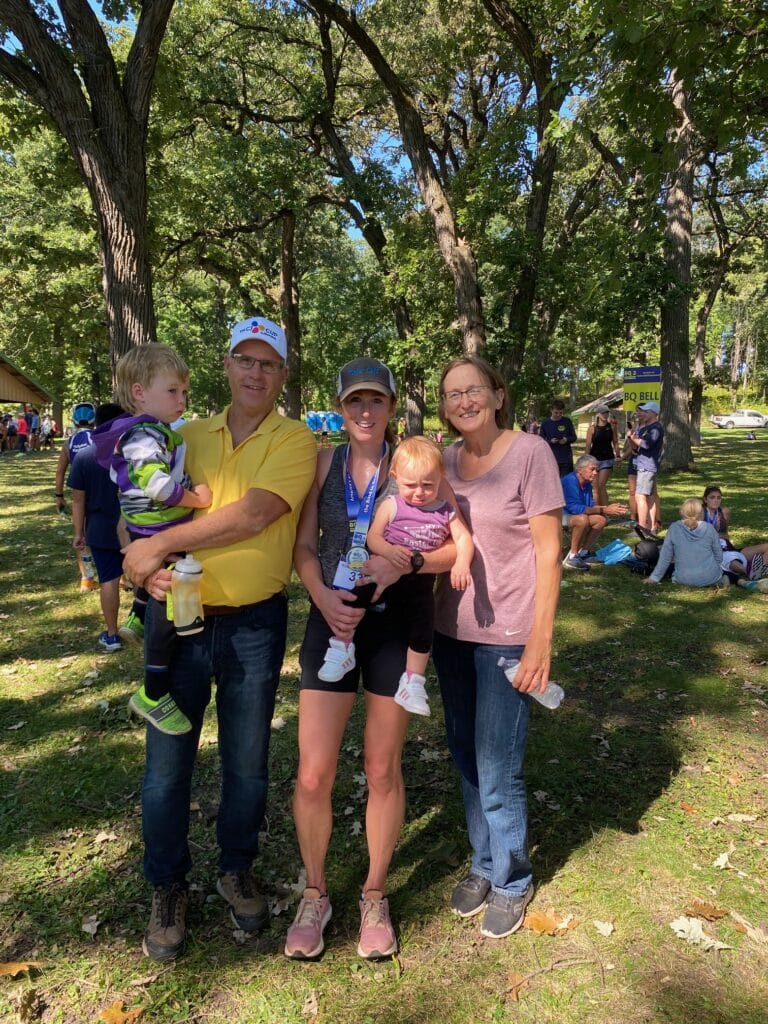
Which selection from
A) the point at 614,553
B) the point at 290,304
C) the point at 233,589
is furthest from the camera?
the point at 290,304

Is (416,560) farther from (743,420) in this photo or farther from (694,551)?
(743,420)

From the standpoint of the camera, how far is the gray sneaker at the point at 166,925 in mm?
2607

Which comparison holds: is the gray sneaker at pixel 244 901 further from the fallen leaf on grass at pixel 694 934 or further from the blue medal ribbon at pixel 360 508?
the fallen leaf on grass at pixel 694 934

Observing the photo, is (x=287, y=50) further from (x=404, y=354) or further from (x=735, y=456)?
(x=735, y=456)

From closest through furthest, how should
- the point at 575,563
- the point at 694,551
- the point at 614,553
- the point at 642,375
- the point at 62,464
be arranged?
the point at 694,551 → the point at 62,464 → the point at 575,563 → the point at 614,553 → the point at 642,375

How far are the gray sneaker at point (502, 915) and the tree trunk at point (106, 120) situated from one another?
5.75 meters

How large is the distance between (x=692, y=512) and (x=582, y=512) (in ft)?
4.56

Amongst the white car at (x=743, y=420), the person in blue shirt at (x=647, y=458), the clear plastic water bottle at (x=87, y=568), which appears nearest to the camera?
the clear plastic water bottle at (x=87, y=568)

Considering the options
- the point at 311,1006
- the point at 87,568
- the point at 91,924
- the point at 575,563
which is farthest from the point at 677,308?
the point at 91,924

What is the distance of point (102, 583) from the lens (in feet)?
18.5

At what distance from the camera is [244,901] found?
2756 millimetres

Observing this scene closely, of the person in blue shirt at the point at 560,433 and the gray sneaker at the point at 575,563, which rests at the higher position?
the person in blue shirt at the point at 560,433

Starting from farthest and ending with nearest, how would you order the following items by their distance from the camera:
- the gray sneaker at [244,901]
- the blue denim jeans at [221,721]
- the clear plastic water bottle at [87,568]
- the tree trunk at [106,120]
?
the clear plastic water bottle at [87,568], the tree trunk at [106,120], the gray sneaker at [244,901], the blue denim jeans at [221,721]

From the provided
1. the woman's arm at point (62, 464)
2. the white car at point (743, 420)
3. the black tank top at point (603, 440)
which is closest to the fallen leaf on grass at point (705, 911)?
the woman's arm at point (62, 464)
